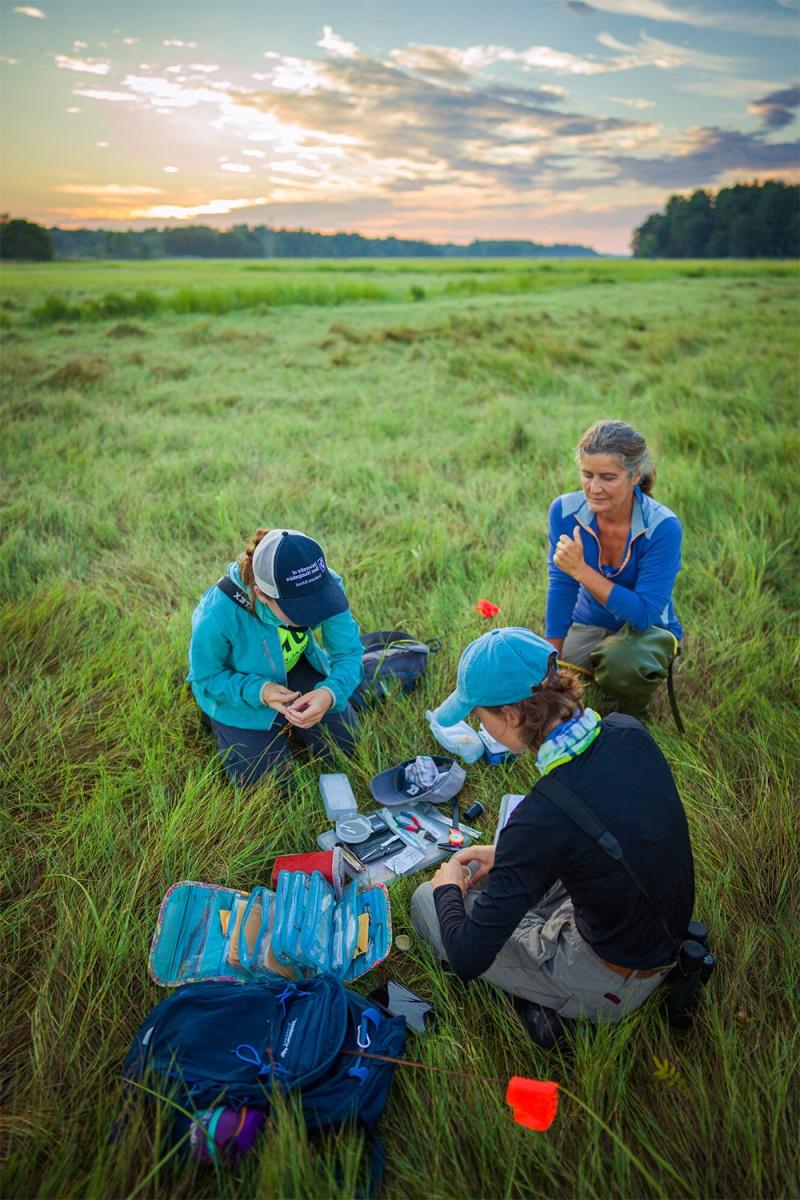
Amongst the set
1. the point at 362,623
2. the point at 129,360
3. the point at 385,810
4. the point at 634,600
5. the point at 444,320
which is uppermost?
the point at 444,320

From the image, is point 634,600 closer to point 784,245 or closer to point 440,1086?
point 440,1086

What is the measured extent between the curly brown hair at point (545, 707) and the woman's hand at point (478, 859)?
62cm

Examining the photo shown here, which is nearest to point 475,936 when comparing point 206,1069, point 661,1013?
point 661,1013

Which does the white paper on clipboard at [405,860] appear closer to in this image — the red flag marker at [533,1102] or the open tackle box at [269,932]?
the open tackle box at [269,932]

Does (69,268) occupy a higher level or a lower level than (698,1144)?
higher

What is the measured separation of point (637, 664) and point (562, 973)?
1.64 metres

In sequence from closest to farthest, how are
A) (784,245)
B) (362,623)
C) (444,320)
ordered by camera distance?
1. (362,623)
2. (444,320)
3. (784,245)

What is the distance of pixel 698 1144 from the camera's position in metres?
1.62

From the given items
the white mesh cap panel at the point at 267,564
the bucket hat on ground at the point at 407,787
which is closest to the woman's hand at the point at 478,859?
the bucket hat on ground at the point at 407,787

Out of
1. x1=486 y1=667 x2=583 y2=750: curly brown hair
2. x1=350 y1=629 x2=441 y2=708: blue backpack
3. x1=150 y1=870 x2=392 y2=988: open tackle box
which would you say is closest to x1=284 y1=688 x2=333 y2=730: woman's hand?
x1=350 y1=629 x2=441 y2=708: blue backpack

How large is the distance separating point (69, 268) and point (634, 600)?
15093mm

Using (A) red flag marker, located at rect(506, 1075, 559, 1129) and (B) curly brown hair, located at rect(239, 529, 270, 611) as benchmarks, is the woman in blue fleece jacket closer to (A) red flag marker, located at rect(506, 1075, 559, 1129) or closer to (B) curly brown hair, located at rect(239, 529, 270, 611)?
(B) curly brown hair, located at rect(239, 529, 270, 611)

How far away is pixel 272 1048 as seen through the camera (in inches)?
73.0

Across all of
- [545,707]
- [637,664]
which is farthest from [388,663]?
[545,707]
